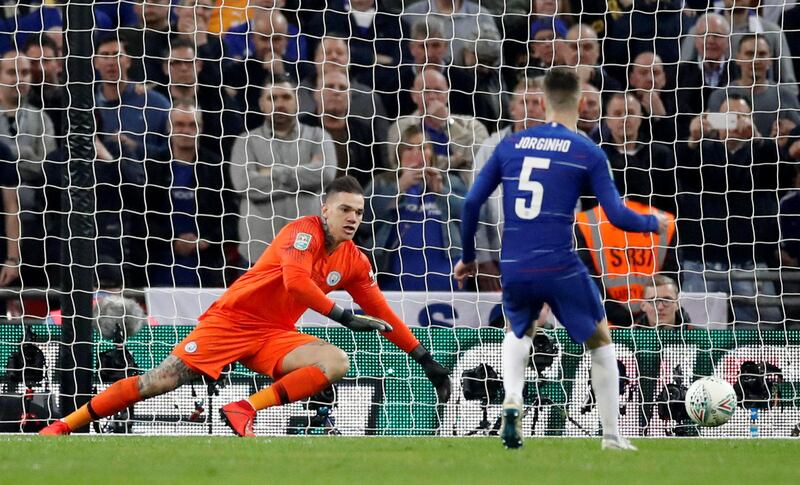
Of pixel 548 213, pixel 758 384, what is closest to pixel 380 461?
pixel 548 213

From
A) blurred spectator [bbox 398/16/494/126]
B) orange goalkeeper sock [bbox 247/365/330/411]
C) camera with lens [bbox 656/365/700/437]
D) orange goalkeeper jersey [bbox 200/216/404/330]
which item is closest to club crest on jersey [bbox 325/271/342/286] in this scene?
orange goalkeeper jersey [bbox 200/216/404/330]

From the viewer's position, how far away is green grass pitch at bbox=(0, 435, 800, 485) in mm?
5676

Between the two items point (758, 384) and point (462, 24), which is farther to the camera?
point (462, 24)

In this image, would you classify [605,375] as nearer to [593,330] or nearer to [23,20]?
[593,330]

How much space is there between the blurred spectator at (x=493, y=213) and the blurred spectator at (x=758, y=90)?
1542mm

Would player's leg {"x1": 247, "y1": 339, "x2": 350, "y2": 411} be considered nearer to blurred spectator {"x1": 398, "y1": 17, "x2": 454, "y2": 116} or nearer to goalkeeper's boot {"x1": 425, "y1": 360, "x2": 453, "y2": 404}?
goalkeeper's boot {"x1": 425, "y1": 360, "x2": 453, "y2": 404}

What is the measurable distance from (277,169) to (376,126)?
93cm

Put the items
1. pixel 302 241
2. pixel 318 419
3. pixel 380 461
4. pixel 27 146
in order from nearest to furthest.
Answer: pixel 380 461 → pixel 302 241 → pixel 318 419 → pixel 27 146

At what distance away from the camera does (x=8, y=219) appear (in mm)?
10586

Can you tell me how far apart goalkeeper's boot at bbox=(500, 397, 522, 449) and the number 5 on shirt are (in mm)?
894

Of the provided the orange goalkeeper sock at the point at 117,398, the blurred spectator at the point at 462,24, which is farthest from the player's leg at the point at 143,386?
the blurred spectator at the point at 462,24

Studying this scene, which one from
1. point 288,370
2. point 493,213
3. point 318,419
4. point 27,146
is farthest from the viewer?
point 493,213

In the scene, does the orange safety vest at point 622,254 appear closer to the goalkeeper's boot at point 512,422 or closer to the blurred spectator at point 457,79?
the blurred spectator at point 457,79

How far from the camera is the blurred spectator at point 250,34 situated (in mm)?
11383
